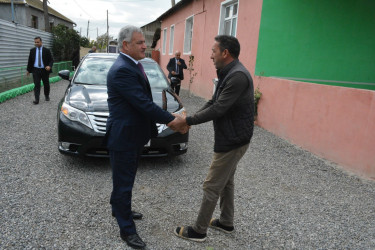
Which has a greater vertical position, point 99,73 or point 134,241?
point 99,73

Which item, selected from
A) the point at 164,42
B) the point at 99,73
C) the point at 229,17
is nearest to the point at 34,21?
the point at 164,42

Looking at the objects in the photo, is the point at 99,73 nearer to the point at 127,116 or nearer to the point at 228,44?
the point at 127,116

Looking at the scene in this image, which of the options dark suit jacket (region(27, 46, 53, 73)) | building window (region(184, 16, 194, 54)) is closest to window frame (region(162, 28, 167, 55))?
building window (region(184, 16, 194, 54))

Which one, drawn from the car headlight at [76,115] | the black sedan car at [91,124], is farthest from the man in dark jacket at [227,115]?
the car headlight at [76,115]

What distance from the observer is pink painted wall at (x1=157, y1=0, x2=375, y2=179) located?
4703 mm

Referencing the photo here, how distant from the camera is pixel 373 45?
857 cm

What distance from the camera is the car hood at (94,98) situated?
423 centimetres

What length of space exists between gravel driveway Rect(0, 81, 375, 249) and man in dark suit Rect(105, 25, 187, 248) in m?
0.39

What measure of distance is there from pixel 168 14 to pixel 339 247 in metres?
18.8

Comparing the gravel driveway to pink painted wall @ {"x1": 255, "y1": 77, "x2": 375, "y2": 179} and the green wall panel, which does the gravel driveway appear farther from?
the green wall panel

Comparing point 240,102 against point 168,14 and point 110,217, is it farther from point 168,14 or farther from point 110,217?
point 168,14

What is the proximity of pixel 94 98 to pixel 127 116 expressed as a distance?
2.16m

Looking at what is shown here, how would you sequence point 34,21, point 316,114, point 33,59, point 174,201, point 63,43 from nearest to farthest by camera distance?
point 174,201
point 316,114
point 33,59
point 63,43
point 34,21

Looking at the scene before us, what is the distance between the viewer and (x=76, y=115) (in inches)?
163
